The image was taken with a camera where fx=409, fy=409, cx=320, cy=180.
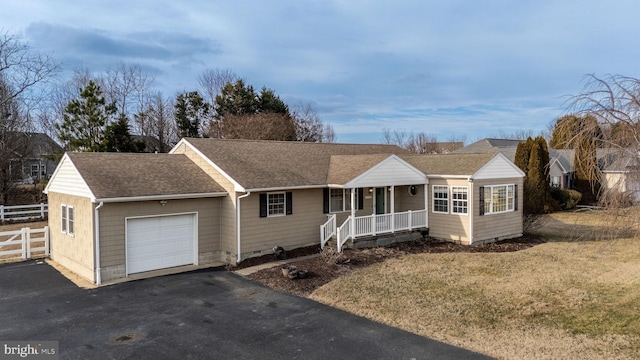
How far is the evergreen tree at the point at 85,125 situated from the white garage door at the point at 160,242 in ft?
56.4

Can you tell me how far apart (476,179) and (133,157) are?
533 inches

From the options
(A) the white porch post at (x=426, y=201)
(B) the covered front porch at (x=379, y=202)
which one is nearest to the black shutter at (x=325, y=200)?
(B) the covered front porch at (x=379, y=202)

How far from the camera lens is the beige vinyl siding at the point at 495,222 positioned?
56.6 feet

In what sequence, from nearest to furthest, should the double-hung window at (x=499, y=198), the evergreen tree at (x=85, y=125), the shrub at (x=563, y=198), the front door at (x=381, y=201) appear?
the double-hung window at (x=499, y=198)
the front door at (x=381, y=201)
the evergreen tree at (x=85, y=125)
the shrub at (x=563, y=198)

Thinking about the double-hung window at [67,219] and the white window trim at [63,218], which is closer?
the double-hung window at [67,219]

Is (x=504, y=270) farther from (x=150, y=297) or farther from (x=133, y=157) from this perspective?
(x=133, y=157)

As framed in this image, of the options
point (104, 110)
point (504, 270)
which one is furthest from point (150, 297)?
point (104, 110)

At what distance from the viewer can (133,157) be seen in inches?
583

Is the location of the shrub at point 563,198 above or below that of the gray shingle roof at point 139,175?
below

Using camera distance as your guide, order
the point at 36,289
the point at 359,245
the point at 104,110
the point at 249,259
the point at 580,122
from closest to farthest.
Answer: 1. the point at 580,122
2. the point at 36,289
3. the point at 249,259
4. the point at 359,245
5. the point at 104,110

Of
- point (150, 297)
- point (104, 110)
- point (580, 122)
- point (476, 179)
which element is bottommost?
point (150, 297)

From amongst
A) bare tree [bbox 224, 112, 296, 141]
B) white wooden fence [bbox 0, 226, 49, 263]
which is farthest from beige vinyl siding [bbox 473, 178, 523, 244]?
bare tree [bbox 224, 112, 296, 141]

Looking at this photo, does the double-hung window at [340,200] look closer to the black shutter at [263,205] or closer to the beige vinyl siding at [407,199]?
the beige vinyl siding at [407,199]

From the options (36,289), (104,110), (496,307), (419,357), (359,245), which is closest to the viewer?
(419,357)
